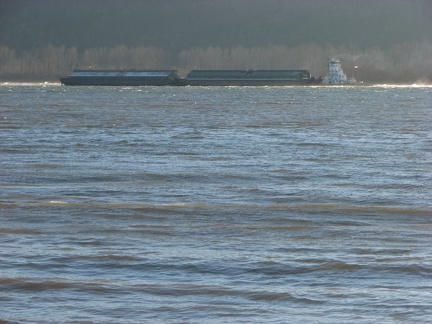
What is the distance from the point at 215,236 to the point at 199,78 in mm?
148307

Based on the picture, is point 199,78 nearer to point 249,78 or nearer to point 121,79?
point 249,78

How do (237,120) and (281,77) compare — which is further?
(281,77)

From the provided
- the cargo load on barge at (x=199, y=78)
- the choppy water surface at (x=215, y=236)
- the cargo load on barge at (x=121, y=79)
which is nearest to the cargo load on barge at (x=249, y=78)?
the cargo load on barge at (x=199, y=78)

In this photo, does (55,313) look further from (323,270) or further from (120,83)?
(120,83)

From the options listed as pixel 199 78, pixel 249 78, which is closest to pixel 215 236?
pixel 249 78

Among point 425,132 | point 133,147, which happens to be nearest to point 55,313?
point 133,147

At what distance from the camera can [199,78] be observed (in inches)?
6339

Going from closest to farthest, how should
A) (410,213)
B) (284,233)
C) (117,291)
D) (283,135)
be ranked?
(117,291)
(284,233)
(410,213)
(283,135)

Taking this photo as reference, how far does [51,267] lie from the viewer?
1124 cm

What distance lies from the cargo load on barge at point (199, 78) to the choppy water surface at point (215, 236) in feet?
432

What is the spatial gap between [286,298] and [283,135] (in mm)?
24644

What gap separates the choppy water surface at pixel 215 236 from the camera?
385 inches

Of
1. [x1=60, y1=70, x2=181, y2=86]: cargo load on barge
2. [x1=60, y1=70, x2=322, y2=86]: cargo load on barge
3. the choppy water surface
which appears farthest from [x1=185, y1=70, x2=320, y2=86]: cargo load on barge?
the choppy water surface

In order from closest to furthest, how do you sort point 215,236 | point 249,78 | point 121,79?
1. point 215,236
2. point 249,78
3. point 121,79
